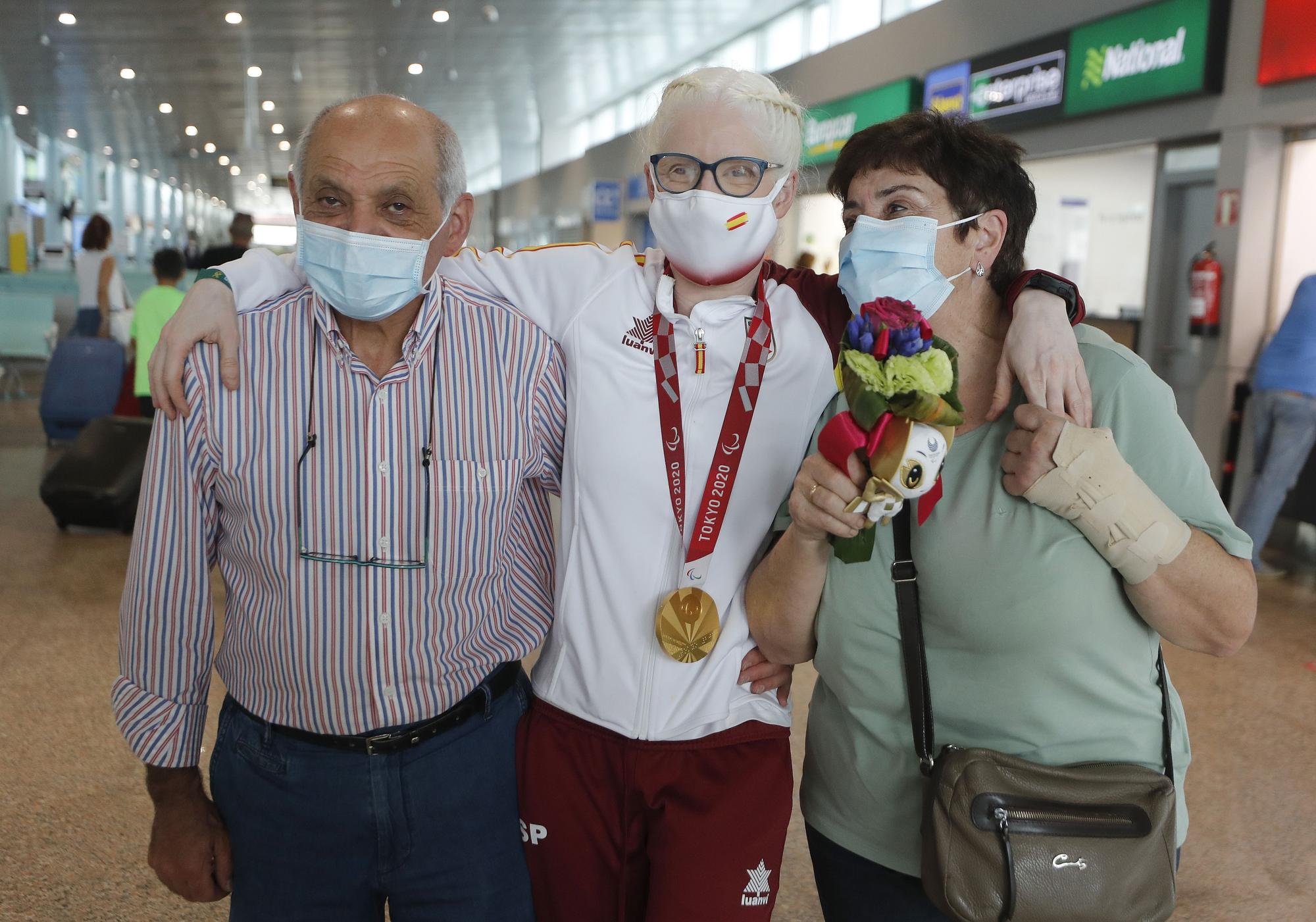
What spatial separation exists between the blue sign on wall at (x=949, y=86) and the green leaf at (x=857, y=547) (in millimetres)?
8646

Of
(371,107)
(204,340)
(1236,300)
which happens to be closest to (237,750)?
(204,340)

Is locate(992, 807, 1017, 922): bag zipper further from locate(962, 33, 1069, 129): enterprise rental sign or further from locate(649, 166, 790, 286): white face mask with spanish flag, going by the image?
locate(962, 33, 1069, 129): enterprise rental sign

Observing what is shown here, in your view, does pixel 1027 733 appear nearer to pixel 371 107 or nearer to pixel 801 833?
pixel 371 107

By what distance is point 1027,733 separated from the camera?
1451mm

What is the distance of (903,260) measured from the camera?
164 cm

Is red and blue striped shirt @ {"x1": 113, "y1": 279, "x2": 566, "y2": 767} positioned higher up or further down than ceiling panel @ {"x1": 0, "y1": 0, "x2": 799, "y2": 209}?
further down

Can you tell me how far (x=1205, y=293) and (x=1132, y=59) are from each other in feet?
5.87

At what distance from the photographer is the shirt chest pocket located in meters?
1.56

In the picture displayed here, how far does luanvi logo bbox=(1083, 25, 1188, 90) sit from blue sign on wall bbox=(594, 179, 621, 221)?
11.1 m

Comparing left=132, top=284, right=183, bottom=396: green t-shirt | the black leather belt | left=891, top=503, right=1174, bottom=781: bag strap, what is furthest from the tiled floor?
left=132, top=284, right=183, bottom=396: green t-shirt

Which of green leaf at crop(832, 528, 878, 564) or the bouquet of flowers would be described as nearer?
the bouquet of flowers

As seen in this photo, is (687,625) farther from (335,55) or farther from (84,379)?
(335,55)

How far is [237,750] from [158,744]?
108 millimetres

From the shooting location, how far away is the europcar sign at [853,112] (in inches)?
409
